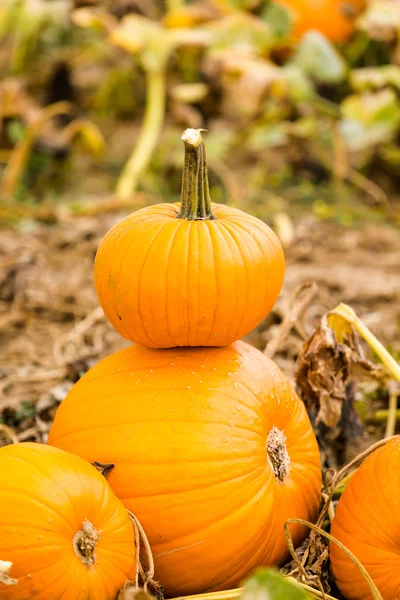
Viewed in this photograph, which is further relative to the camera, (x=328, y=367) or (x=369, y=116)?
(x=369, y=116)

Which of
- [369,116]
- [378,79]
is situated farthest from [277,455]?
[369,116]

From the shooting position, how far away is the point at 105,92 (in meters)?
6.39

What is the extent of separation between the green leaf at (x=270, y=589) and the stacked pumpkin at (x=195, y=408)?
1.73 ft

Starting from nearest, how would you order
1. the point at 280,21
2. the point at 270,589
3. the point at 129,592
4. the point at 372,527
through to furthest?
the point at 270,589, the point at 129,592, the point at 372,527, the point at 280,21

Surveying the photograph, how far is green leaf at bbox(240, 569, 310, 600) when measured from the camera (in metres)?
1.00

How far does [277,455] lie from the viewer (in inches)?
66.7

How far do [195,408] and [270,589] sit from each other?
0.67 meters

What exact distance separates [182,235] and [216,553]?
69 cm

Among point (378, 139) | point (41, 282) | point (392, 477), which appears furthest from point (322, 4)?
point (392, 477)

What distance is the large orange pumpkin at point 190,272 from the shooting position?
1635 millimetres

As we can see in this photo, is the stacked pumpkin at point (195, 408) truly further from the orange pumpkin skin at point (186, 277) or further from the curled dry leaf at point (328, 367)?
the curled dry leaf at point (328, 367)

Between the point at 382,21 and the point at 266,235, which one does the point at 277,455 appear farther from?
the point at 382,21

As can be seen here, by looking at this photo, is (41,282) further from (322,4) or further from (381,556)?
(322,4)

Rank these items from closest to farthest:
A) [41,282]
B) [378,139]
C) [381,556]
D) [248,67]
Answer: [381,556]
[41,282]
[248,67]
[378,139]
